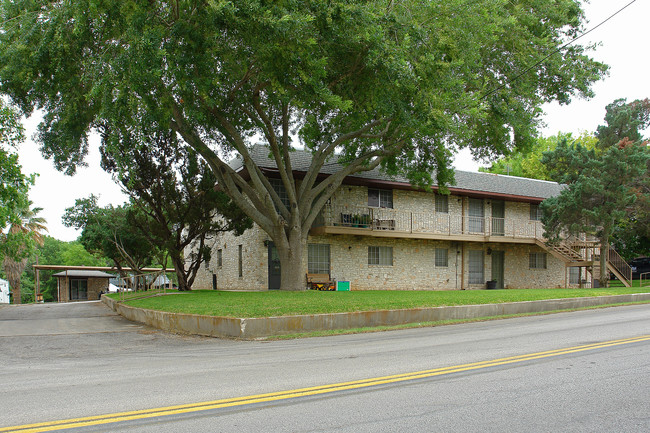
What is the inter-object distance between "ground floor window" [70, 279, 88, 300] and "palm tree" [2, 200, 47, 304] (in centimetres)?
400

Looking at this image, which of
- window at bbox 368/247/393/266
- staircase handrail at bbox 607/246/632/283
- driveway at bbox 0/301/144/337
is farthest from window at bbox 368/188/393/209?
staircase handrail at bbox 607/246/632/283

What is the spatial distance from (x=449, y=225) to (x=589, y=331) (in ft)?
57.3

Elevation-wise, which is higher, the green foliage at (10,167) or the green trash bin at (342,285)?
the green foliage at (10,167)

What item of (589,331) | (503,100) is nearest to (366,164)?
(503,100)

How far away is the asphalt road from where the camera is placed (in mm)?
4691

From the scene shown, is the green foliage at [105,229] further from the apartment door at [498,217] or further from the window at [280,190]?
the apartment door at [498,217]

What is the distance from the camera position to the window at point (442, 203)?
27891 mm

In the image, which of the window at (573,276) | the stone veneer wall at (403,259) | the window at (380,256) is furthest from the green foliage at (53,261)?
the window at (573,276)

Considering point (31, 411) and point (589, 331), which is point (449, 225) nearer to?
point (589, 331)

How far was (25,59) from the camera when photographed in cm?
1470

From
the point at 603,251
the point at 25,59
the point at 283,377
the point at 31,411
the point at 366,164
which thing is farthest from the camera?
the point at 603,251

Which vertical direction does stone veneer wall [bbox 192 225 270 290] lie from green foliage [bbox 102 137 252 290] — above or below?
below

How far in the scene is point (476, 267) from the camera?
2916cm

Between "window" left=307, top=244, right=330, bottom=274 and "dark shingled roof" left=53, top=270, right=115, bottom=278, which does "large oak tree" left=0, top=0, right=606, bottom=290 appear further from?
"dark shingled roof" left=53, top=270, right=115, bottom=278
